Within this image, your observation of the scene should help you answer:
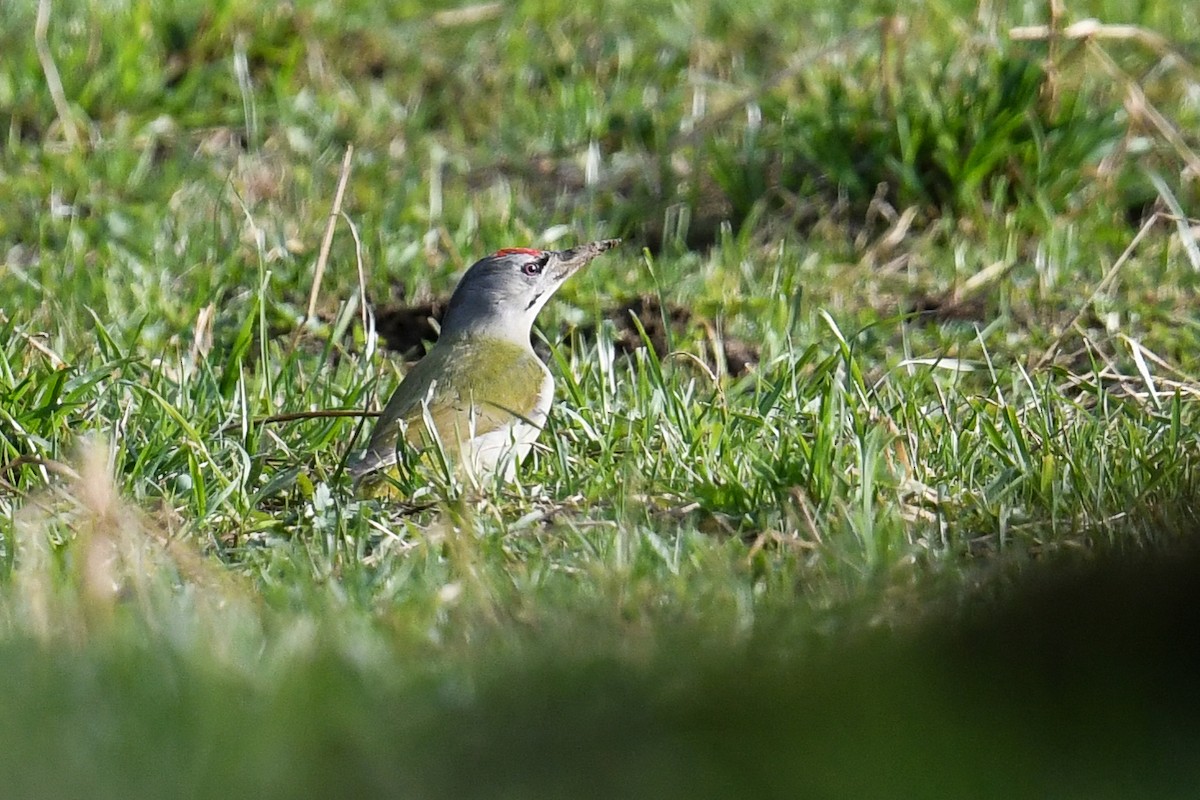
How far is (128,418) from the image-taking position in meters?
4.43

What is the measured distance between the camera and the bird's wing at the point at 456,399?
4309 mm

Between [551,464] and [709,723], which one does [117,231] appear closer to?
[551,464]

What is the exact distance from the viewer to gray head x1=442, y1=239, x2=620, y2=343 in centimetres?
515

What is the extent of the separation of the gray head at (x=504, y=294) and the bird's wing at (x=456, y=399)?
0.18 m

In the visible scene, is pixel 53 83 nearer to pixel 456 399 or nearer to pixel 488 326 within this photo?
pixel 488 326

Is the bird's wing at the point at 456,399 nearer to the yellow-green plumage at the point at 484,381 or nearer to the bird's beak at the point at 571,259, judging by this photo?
the yellow-green plumage at the point at 484,381

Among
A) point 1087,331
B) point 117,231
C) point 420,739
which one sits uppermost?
point 420,739

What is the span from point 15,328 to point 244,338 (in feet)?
2.66

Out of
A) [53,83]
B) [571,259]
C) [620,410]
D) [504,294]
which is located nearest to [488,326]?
[504,294]

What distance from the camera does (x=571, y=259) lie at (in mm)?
5348

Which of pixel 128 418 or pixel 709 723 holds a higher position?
pixel 709 723

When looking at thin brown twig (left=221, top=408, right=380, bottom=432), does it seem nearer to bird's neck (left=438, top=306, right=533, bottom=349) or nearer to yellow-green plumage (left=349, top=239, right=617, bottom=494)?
yellow-green plumage (left=349, top=239, right=617, bottom=494)

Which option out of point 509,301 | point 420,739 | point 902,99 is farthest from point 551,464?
point 902,99

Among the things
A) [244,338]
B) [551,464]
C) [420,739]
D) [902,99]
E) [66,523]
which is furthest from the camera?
[902,99]
